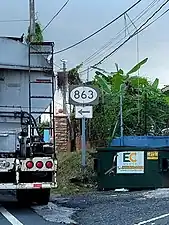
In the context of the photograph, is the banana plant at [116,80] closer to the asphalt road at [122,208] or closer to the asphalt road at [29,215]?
the asphalt road at [122,208]

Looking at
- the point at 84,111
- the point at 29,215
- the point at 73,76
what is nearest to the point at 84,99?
the point at 84,111

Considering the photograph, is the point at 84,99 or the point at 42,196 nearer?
the point at 42,196

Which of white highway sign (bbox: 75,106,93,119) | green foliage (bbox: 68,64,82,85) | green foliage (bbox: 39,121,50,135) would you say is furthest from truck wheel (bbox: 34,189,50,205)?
green foliage (bbox: 68,64,82,85)

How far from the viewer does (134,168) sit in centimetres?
1612

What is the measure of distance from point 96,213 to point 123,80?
12.7 metres

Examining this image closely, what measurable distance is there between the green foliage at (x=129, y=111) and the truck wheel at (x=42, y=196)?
7.74 meters

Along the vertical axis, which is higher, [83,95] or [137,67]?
[137,67]

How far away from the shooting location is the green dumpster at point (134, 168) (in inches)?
631

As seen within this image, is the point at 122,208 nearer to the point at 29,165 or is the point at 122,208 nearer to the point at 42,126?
the point at 29,165

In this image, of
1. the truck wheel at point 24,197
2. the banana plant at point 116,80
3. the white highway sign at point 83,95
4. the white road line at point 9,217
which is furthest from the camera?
the banana plant at point 116,80

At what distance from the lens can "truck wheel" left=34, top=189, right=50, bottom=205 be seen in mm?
13438

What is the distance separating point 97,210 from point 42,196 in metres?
1.92

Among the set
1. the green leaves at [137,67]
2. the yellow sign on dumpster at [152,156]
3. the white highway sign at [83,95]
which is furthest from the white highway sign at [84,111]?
the green leaves at [137,67]

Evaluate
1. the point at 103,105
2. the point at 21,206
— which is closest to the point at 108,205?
the point at 21,206
